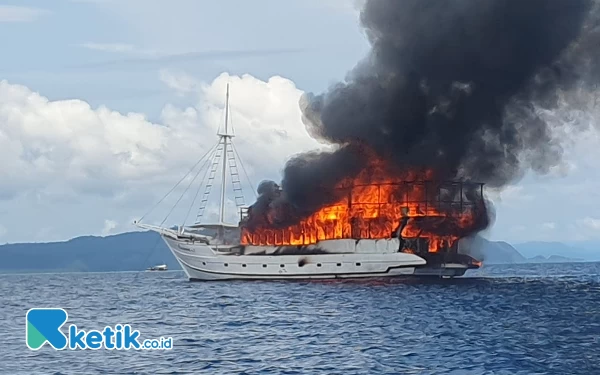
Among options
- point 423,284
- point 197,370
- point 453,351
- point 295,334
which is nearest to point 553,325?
point 453,351

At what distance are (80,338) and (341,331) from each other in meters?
19.9

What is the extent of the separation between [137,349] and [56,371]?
9427 mm

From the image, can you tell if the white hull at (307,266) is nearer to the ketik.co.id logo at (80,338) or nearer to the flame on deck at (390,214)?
the flame on deck at (390,214)

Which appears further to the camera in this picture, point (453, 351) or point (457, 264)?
point (457, 264)

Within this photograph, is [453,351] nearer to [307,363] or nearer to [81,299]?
[307,363]

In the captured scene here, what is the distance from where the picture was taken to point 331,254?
120 metres

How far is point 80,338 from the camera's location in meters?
67.8

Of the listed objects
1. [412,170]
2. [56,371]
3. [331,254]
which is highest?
[412,170]

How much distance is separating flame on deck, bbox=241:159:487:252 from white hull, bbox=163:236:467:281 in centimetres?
352

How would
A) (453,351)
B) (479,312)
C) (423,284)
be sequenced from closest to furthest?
1. (453,351)
2. (479,312)
3. (423,284)

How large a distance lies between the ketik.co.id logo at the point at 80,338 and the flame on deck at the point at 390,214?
56887 millimetres

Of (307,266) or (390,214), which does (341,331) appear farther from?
(390,214)

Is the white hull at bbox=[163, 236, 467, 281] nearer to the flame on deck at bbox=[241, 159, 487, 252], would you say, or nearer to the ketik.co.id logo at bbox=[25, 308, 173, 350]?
the flame on deck at bbox=[241, 159, 487, 252]

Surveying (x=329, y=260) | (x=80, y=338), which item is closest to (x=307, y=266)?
(x=329, y=260)
